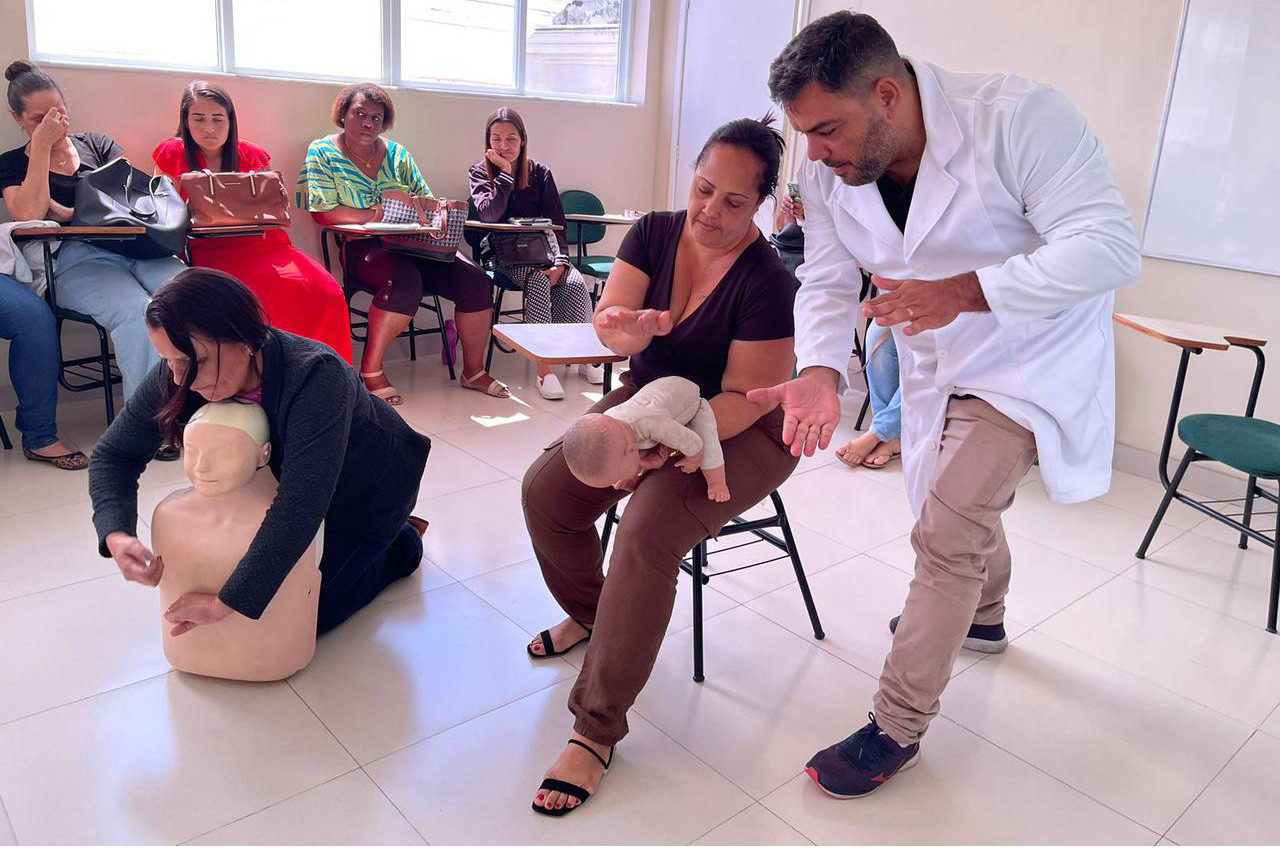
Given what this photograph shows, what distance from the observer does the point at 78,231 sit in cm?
344

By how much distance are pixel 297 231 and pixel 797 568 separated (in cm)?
353

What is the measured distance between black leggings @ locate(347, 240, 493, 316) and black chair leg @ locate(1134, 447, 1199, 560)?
3232mm

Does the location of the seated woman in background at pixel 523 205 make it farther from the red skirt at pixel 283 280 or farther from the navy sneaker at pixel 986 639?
the navy sneaker at pixel 986 639

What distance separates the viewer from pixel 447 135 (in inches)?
209

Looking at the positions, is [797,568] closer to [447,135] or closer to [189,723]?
[189,723]

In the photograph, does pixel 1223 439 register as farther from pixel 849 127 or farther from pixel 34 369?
pixel 34 369

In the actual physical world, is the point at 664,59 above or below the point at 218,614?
above

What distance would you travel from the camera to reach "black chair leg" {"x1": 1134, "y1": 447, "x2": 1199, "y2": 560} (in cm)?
310

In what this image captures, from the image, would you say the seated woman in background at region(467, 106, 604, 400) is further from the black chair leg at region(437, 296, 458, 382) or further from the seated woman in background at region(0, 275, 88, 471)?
the seated woman in background at region(0, 275, 88, 471)

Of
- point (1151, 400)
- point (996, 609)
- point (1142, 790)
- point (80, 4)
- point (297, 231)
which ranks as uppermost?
point (80, 4)

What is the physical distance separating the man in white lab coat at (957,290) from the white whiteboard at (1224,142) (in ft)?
7.61

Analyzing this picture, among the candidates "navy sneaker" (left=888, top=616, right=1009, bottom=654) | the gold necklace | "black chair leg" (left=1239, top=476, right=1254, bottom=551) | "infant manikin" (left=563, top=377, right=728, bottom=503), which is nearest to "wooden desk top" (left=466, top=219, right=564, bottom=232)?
the gold necklace

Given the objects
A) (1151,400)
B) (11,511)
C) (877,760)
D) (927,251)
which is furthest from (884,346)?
(11,511)

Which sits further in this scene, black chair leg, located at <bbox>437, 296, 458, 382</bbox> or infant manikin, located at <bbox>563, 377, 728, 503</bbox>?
black chair leg, located at <bbox>437, 296, 458, 382</bbox>
